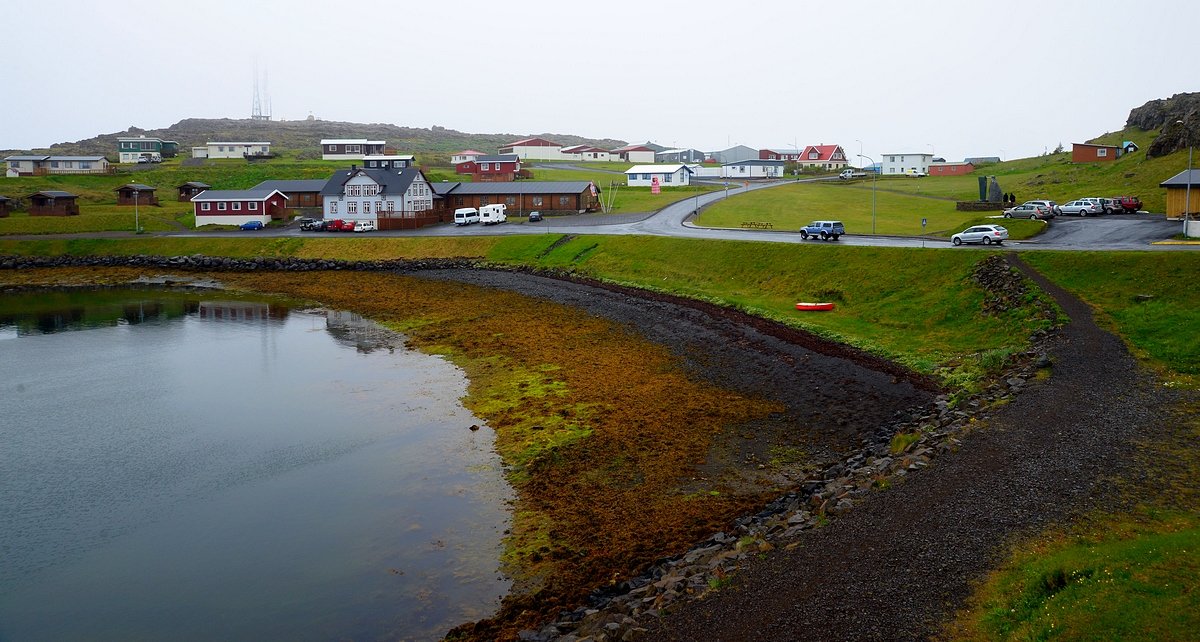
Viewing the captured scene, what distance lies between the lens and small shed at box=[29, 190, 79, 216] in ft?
310

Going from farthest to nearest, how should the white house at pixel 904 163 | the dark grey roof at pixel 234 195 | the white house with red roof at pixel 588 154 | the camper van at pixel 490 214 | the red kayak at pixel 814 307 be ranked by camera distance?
the white house with red roof at pixel 588 154 → the white house at pixel 904 163 → the dark grey roof at pixel 234 195 → the camper van at pixel 490 214 → the red kayak at pixel 814 307

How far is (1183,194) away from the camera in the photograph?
191 ft

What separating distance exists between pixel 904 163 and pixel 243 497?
136071mm

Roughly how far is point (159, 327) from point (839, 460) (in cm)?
4440

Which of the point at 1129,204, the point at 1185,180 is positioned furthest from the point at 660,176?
the point at 1185,180

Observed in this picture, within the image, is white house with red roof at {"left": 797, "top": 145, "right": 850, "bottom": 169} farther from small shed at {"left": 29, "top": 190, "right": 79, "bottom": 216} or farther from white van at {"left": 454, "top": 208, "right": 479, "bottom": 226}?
small shed at {"left": 29, "top": 190, "right": 79, "bottom": 216}

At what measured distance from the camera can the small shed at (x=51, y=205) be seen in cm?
9450

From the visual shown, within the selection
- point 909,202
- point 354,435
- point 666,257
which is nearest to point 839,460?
point 354,435

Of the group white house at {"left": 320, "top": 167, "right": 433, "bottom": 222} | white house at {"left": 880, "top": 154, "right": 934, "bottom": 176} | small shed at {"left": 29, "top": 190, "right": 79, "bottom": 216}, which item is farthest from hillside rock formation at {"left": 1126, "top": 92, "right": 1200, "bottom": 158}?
small shed at {"left": 29, "top": 190, "right": 79, "bottom": 216}

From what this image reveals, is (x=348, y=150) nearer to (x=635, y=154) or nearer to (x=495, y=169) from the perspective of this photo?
(x=495, y=169)

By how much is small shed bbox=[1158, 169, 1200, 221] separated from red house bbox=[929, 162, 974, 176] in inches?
2964

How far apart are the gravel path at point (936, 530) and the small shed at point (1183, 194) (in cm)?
3919

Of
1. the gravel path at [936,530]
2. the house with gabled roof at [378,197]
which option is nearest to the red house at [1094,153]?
A: the house with gabled roof at [378,197]

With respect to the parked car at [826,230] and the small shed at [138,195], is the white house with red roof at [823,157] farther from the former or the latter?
the small shed at [138,195]
